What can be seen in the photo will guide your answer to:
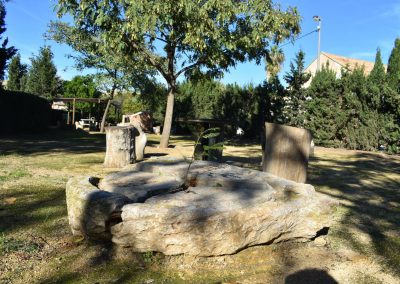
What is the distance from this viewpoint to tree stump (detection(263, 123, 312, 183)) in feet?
19.6

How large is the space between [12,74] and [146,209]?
46096mm

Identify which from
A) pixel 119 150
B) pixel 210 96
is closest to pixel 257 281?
pixel 119 150

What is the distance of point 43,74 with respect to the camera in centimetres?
3506

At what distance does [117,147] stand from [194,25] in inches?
196

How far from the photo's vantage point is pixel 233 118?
Result: 22.5m

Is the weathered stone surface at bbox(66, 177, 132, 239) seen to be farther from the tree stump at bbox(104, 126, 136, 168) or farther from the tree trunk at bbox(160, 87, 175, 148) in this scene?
the tree trunk at bbox(160, 87, 175, 148)

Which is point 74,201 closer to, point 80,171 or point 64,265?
point 64,265

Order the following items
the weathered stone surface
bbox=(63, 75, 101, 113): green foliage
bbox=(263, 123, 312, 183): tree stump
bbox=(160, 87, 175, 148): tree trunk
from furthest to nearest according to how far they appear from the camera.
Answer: bbox=(63, 75, 101, 113): green foliage → bbox=(160, 87, 175, 148): tree trunk → bbox=(263, 123, 312, 183): tree stump → the weathered stone surface

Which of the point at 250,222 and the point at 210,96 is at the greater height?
the point at 210,96

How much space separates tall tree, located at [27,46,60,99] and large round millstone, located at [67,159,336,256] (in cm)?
3393

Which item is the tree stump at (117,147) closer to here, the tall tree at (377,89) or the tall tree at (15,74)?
the tall tree at (377,89)

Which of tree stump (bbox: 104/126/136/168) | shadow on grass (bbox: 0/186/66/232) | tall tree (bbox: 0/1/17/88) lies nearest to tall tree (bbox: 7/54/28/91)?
tall tree (bbox: 0/1/17/88)

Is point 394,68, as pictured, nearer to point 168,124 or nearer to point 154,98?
point 168,124

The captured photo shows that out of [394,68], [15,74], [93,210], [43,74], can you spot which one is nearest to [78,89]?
[43,74]
